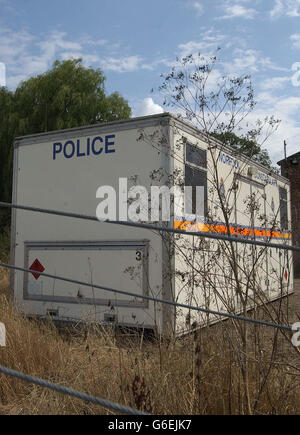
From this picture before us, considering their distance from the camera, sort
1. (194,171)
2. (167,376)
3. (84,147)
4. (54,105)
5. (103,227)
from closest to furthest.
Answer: (167,376) → (103,227) → (194,171) → (84,147) → (54,105)

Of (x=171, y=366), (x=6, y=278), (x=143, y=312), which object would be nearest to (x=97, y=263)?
(x=143, y=312)

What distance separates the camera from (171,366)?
3.01 meters

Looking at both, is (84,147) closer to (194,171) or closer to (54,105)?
(194,171)

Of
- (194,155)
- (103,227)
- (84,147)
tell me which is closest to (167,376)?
(103,227)

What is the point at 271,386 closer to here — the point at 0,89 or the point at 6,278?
the point at 6,278

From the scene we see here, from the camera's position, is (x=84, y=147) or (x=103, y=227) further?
(x=84, y=147)

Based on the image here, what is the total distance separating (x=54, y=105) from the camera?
1769cm

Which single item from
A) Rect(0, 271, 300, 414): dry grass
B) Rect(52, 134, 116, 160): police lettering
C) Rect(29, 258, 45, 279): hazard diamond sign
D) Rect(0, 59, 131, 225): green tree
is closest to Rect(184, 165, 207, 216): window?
Rect(52, 134, 116, 160): police lettering

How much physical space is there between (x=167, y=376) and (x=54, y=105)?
53.2 ft

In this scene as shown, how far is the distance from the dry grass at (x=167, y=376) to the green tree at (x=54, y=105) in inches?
544

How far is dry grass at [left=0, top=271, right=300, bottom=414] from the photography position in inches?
103

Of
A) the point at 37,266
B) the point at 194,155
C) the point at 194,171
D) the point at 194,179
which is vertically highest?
the point at 194,155
